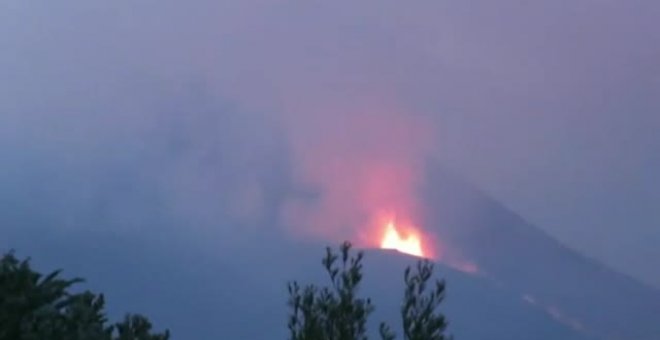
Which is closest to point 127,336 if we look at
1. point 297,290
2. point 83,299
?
point 83,299

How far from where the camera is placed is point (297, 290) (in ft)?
53.3

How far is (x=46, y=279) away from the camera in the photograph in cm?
1673

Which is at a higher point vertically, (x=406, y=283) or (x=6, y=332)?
(x=406, y=283)

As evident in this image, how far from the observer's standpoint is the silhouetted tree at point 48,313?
1508 cm

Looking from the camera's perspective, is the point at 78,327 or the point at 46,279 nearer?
the point at 78,327

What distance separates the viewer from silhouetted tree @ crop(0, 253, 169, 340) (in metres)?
15.1

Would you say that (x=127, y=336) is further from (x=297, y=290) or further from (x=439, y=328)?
(x=439, y=328)

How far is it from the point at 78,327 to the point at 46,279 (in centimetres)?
166

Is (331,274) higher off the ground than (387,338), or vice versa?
(331,274)

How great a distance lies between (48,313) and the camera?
603 inches

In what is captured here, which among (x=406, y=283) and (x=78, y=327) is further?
(x=406, y=283)

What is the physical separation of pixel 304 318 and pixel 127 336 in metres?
2.14

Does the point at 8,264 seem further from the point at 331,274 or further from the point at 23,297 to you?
the point at 331,274

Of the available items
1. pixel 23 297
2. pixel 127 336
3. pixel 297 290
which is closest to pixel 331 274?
pixel 297 290
